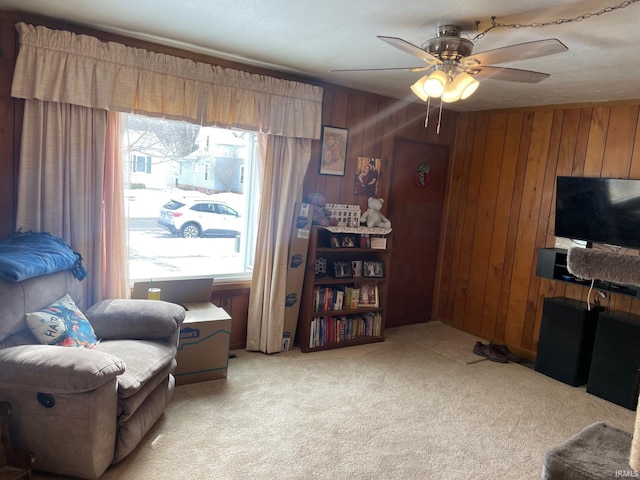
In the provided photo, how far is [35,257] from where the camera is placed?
7.73 feet

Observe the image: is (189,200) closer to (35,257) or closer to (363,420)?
(35,257)

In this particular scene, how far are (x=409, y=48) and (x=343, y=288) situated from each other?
7.91 ft

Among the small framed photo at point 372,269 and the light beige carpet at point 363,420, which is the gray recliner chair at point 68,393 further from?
the small framed photo at point 372,269

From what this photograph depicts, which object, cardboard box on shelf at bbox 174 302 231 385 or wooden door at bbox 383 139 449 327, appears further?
wooden door at bbox 383 139 449 327

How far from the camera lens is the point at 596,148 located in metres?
3.71

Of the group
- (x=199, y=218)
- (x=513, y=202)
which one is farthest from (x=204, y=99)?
(x=513, y=202)

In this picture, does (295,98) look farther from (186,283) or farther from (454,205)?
(454,205)

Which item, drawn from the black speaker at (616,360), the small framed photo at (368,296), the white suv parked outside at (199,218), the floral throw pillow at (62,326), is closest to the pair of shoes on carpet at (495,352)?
the black speaker at (616,360)

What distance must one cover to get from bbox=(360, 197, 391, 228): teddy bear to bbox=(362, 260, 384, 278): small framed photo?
14.2 inches

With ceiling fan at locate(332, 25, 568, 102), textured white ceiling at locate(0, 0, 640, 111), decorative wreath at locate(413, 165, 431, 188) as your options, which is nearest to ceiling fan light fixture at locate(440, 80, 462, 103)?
ceiling fan at locate(332, 25, 568, 102)

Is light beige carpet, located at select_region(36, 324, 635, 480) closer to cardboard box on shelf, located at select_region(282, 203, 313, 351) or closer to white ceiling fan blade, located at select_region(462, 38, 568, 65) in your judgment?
cardboard box on shelf, located at select_region(282, 203, 313, 351)

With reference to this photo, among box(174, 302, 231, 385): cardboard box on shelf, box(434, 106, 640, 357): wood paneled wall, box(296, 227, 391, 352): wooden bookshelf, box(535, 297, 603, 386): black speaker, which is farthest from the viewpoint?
box(296, 227, 391, 352): wooden bookshelf

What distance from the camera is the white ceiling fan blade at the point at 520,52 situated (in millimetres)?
1899

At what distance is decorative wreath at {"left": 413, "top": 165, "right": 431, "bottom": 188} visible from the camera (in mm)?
4637
